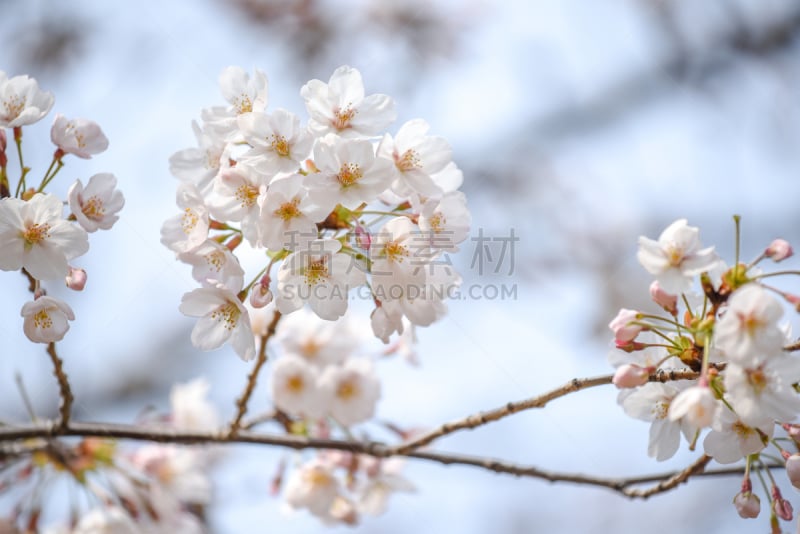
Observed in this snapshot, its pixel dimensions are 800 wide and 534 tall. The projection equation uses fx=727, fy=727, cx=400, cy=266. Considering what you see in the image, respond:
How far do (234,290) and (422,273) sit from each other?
373 millimetres

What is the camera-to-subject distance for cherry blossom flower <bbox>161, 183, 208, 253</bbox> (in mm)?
1413

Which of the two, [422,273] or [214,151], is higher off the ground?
[214,151]

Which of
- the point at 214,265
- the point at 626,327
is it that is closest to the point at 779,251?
the point at 626,327

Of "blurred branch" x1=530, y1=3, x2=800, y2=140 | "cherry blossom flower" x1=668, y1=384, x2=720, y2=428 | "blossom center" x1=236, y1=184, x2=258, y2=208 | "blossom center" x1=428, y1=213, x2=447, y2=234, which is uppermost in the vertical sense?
"blurred branch" x1=530, y1=3, x2=800, y2=140

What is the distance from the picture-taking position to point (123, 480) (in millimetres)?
2568

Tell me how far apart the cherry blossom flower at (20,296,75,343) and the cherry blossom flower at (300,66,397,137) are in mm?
581

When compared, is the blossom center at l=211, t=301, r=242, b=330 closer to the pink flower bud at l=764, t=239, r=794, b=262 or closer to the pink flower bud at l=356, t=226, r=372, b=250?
the pink flower bud at l=356, t=226, r=372, b=250

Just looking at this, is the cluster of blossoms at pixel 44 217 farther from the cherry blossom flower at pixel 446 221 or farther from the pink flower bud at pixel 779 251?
the pink flower bud at pixel 779 251

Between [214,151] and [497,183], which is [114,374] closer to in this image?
[497,183]

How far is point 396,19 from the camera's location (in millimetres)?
5168

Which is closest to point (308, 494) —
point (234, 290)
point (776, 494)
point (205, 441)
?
point (205, 441)

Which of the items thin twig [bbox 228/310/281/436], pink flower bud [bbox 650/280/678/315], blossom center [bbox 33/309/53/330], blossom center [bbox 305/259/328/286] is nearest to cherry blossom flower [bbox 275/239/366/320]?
blossom center [bbox 305/259/328/286]

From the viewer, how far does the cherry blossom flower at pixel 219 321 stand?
145 centimetres

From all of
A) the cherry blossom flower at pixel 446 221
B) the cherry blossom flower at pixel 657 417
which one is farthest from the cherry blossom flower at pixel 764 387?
the cherry blossom flower at pixel 446 221
